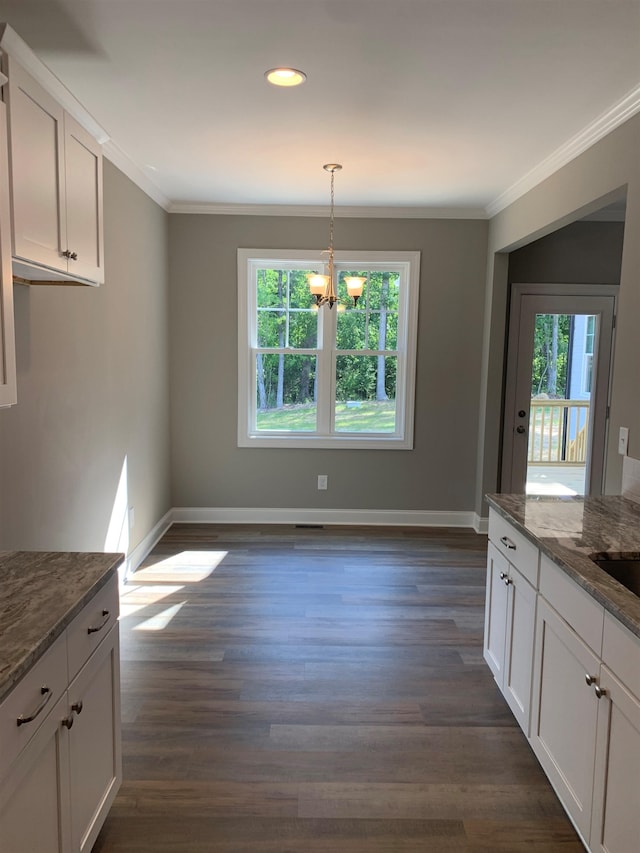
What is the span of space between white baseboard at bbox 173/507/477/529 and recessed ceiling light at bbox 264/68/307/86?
11.5 feet

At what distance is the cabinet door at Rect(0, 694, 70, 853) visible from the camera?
3.92ft

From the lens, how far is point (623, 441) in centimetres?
274

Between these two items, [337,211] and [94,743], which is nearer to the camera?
[94,743]

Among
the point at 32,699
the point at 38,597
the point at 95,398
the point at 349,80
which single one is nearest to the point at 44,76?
the point at 349,80

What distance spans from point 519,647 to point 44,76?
3.08 meters

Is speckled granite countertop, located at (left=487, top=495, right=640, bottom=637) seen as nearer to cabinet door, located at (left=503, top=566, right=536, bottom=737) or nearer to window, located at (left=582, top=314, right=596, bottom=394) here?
cabinet door, located at (left=503, top=566, right=536, bottom=737)

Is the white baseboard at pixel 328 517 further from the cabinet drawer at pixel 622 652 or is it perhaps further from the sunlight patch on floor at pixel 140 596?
the cabinet drawer at pixel 622 652

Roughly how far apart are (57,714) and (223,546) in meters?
3.21

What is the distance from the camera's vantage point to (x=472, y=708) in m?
2.55

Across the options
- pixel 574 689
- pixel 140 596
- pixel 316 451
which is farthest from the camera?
pixel 316 451

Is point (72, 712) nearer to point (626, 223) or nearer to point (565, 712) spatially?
point (565, 712)

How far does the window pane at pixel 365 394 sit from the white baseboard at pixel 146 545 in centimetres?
170

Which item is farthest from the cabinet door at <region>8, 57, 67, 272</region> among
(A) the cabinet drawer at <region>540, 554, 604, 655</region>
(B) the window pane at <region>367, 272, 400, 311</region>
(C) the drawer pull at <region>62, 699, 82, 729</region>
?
(B) the window pane at <region>367, 272, 400, 311</region>

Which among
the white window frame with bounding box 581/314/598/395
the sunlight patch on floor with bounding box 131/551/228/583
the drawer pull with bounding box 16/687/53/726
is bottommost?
the sunlight patch on floor with bounding box 131/551/228/583
